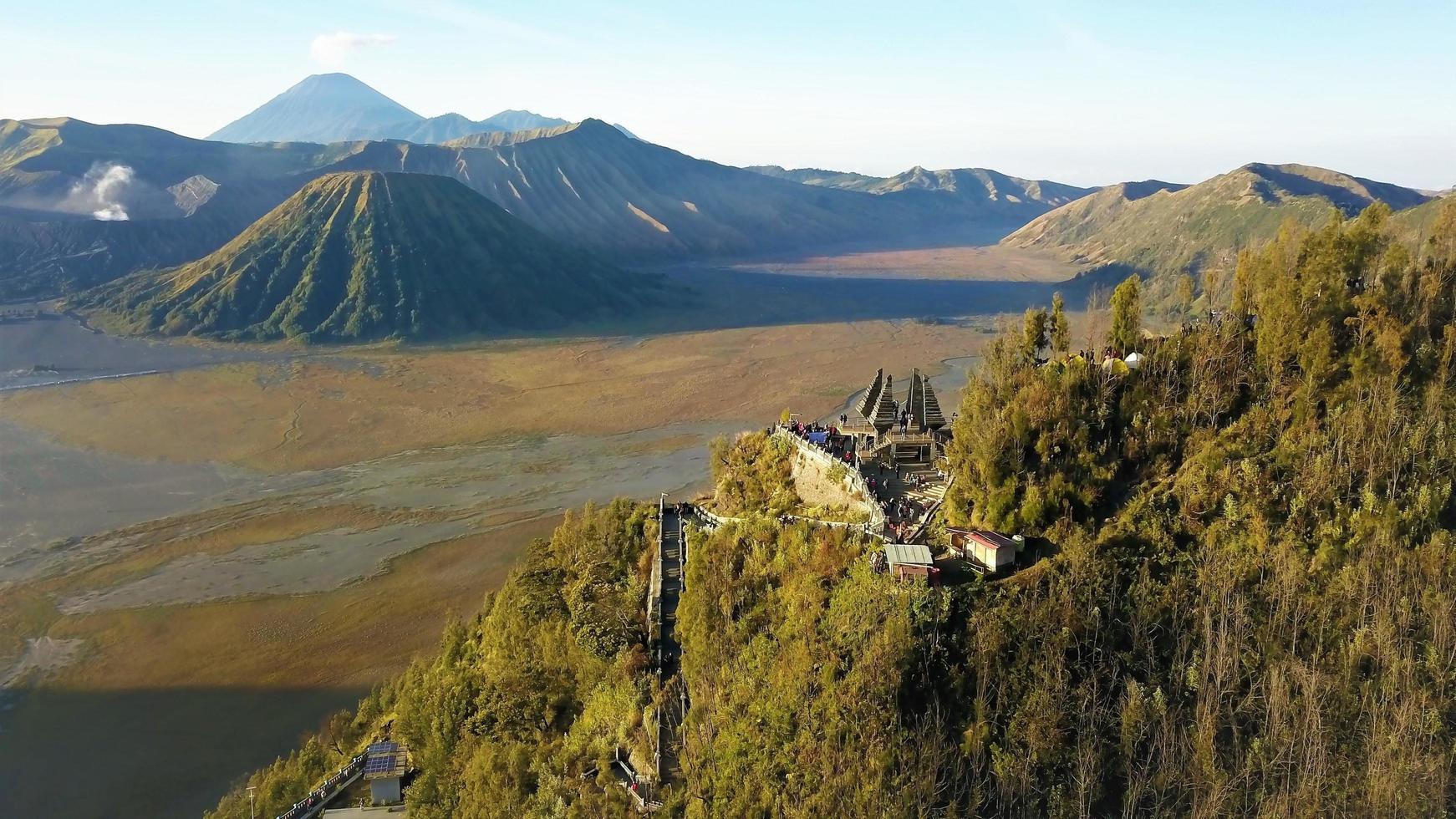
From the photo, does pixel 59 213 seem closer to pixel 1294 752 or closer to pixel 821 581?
pixel 821 581

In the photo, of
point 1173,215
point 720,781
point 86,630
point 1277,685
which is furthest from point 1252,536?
point 1173,215

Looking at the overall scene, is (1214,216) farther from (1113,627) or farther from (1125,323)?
(1113,627)

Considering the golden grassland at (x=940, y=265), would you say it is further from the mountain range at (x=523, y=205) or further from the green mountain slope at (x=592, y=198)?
the green mountain slope at (x=592, y=198)

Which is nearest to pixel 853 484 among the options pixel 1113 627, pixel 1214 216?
pixel 1113 627

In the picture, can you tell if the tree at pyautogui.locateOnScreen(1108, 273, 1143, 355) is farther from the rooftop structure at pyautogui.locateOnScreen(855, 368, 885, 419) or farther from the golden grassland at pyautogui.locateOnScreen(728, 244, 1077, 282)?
the golden grassland at pyautogui.locateOnScreen(728, 244, 1077, 282)

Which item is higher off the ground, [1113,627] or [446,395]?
[1113,627]

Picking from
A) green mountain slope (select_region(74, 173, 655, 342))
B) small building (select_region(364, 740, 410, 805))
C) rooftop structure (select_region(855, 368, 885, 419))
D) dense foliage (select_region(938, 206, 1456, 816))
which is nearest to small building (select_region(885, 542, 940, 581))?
dense foliage (select_region(938, 206, 1456, 816))

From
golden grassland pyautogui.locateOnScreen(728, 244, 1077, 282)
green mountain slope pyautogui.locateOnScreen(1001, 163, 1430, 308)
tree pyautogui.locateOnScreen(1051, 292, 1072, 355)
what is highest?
green mountain slope pyautogui.locateOnScreen(1001, 163, 1430, 308)

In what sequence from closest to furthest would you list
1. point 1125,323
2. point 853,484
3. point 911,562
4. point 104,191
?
point 911,562 → point 853,484 → point 1125,323 → point 104,191
